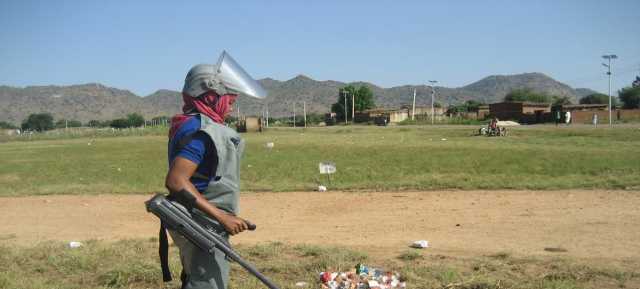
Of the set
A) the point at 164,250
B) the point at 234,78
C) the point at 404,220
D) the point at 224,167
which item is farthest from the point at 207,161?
the point at 404,220

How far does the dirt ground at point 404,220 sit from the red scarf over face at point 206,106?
396cm

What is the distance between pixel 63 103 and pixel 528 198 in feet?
514

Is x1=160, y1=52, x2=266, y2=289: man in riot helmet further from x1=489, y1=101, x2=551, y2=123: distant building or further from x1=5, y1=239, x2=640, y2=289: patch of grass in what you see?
x1=489, y1=101, x2=551, y2=123: distant building

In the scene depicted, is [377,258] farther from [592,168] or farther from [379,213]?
[592,168]

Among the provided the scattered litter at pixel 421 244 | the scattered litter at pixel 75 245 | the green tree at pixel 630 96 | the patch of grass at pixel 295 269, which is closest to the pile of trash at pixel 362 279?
the patch of grass at pixel 295 269

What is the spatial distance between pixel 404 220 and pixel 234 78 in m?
6.68

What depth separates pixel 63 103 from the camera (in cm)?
15400

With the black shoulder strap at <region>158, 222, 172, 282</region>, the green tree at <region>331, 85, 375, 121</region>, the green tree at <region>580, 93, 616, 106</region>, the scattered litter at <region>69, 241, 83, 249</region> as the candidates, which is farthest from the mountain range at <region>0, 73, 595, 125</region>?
the black shoulder strap at <region>158, 222, 172, 282</region>

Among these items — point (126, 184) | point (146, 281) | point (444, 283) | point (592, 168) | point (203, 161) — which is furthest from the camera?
point (126, 184)

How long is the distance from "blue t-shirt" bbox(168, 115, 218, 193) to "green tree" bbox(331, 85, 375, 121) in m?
111

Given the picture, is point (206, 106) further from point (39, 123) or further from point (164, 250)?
point (39, 123)

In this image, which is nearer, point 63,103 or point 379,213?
point 379,213

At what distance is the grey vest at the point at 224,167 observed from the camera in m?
3.73

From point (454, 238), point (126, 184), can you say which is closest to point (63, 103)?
point (126, 184)
